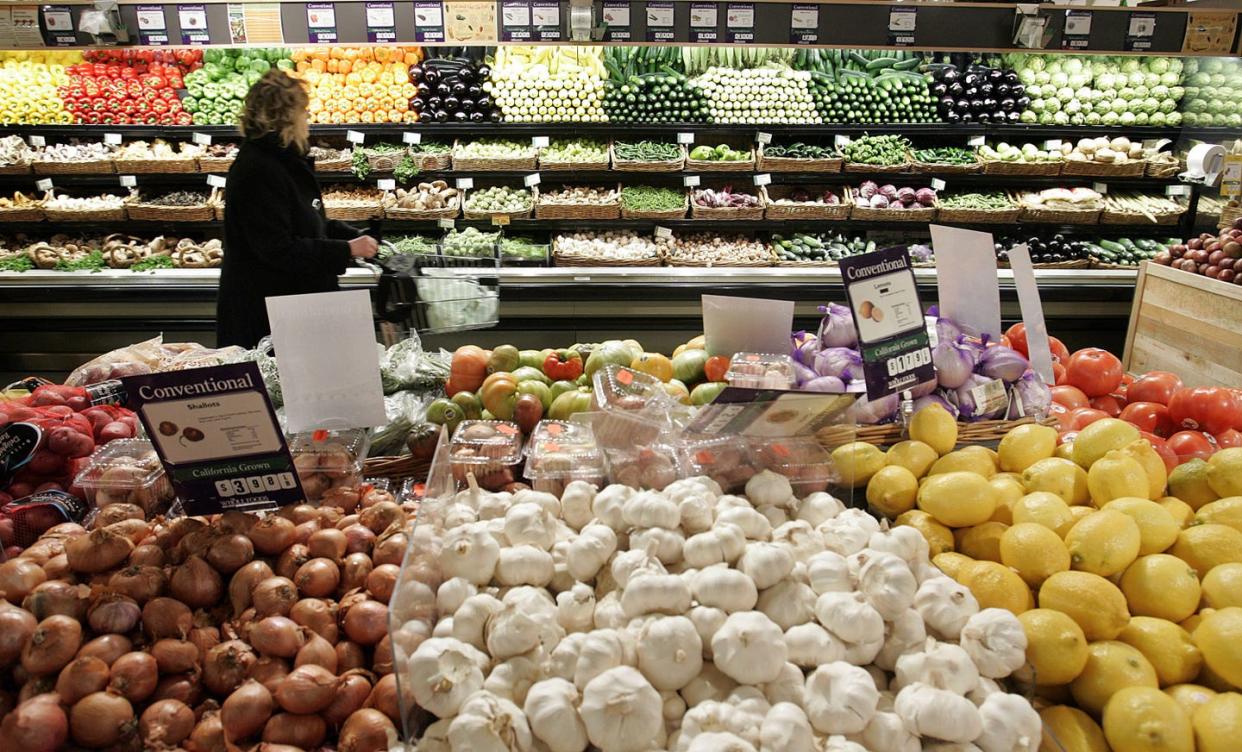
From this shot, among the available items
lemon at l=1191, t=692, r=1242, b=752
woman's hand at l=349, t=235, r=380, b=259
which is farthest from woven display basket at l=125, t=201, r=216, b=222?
lemon at l=1191, t=692, r=1242, b=752

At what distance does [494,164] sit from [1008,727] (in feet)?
15.8

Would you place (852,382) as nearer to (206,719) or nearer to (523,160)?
(206,719)

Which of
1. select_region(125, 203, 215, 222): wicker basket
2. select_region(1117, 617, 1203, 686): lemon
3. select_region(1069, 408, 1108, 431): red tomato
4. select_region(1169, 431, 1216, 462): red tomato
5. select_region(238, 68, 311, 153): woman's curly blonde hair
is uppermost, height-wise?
select_region(238, 68, 311, 153): woman's curly blonde hair

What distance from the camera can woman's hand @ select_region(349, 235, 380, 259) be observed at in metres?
3.66

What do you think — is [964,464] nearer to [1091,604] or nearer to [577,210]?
[1091,604]

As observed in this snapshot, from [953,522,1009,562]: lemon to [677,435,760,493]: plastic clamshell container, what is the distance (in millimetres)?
504

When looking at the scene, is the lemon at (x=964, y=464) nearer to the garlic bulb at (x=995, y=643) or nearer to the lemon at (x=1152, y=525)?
the lemon at (x=1152, y=525)

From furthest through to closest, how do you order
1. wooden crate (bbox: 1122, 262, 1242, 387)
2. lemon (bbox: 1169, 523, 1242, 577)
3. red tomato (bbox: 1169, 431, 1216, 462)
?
wooden crate (bbox: 1122, 262, 1242, 387)
red tomato (bbox: 1169, 431, 1216, 462)
lemon (bbox: 1169, 523, 1242, 577)

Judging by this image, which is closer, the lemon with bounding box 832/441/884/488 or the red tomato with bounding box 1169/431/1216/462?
the lemon with bounding box 832/441/884/488

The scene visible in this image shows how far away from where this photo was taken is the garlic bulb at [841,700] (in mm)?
1109

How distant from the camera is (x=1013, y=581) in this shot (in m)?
1.47

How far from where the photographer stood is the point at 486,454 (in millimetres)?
1888

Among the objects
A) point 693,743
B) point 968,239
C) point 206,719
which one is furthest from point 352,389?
point 968,239

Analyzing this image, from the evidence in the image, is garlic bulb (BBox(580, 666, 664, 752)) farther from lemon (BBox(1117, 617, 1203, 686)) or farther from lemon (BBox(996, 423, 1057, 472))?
lemon (BBox(996, 423, 1057, 472))
